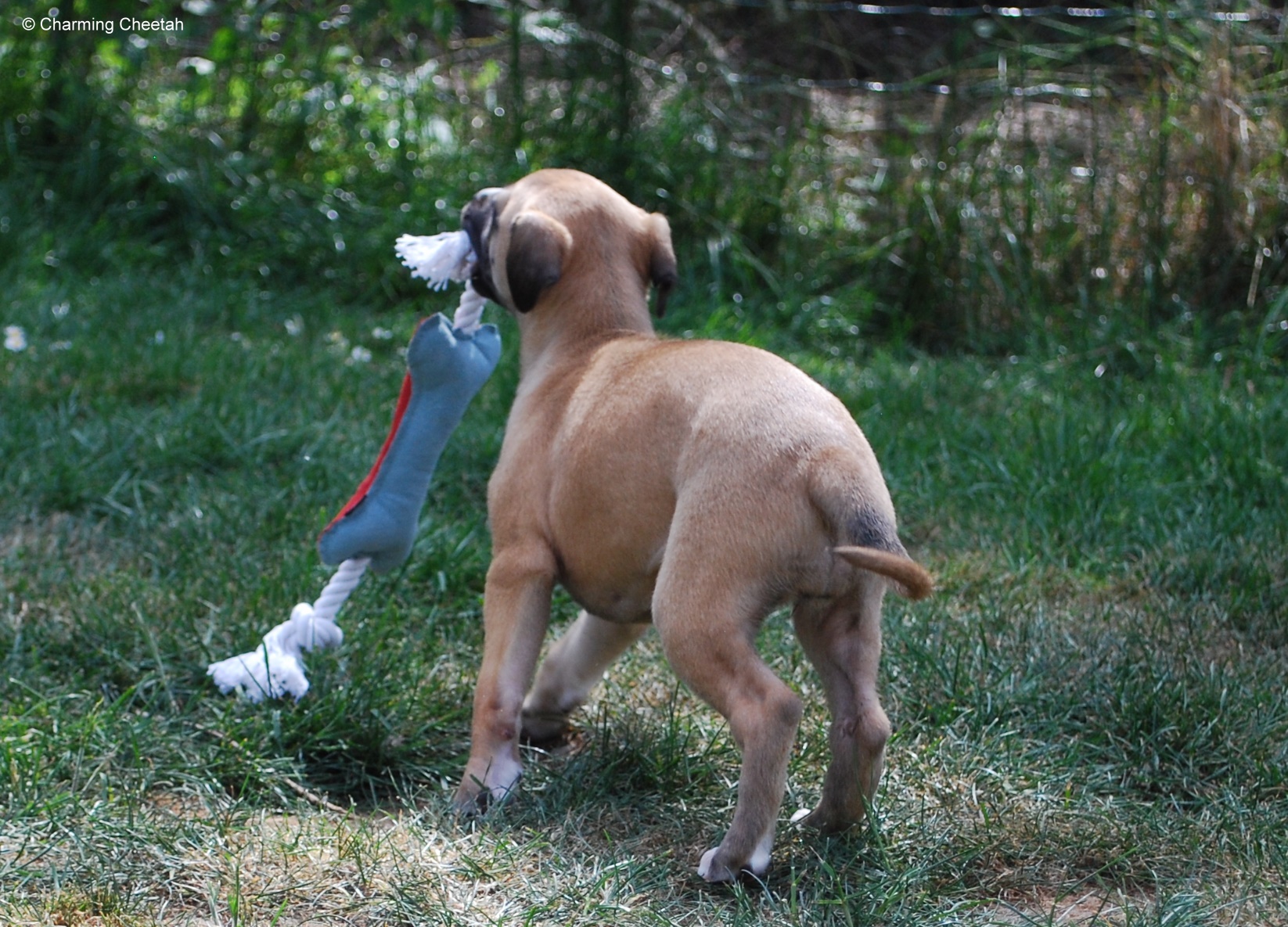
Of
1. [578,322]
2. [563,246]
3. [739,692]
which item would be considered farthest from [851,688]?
[563,246]

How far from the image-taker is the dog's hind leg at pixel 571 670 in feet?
11.1

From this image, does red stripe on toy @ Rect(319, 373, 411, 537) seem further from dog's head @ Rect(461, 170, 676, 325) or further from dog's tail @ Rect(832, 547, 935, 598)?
dog's tail @ Rect(832, 547, 935, 598)

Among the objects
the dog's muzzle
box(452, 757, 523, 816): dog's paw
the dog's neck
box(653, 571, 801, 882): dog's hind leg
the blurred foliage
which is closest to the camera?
box(653, 571, 801, 882): dog's hind leg

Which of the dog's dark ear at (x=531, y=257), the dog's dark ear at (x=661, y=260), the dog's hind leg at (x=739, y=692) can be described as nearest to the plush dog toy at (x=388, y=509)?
the dog's dark ear at (x=531, y=257)

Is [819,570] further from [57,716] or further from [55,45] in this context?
[55,45]

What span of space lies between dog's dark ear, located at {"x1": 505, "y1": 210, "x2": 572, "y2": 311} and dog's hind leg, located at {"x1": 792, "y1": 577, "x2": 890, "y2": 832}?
1.11m

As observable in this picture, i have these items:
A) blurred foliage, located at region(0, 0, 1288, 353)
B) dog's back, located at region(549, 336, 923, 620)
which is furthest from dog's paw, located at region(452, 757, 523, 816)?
blurred foliage, located at region(0, 0, 1288, 353)

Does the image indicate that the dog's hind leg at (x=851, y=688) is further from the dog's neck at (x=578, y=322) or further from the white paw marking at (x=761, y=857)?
the dog's neck at (x=578, y=322)

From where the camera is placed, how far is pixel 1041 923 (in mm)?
2551

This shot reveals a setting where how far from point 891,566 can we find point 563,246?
1.39 m

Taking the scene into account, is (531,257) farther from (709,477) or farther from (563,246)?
(709,477)

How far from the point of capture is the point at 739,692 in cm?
264

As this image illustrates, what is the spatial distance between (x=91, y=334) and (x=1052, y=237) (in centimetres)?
408

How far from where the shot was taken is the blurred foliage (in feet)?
20.2
